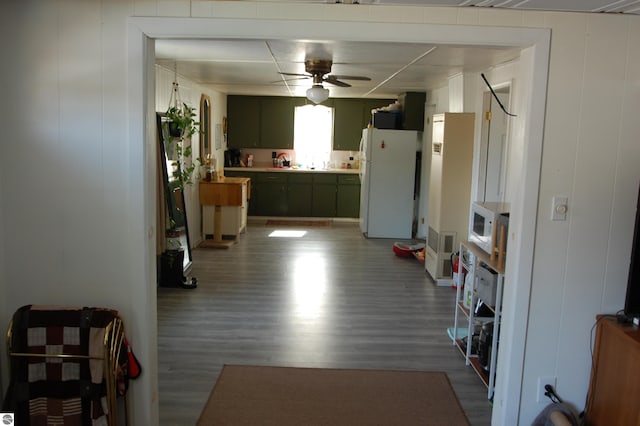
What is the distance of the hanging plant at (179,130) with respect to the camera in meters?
5.79

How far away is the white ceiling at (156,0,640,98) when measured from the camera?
2.38 m

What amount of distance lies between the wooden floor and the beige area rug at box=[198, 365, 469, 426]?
99 mm

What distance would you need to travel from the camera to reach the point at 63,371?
7.77ft

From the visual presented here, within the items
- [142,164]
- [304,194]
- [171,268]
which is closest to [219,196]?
[171,268]

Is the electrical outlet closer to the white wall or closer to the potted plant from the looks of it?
the white wall

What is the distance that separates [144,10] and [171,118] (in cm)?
340

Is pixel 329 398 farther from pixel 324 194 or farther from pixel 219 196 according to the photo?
pixel 324 194

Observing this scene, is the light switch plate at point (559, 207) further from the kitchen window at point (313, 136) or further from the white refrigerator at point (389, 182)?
the kitchen window at point (313, 136)

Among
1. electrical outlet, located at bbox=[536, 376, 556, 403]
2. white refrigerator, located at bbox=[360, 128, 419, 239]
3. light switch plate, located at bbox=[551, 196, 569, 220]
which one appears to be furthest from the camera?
white refrigerator, located at bbox=[360, 128, 419, 239]

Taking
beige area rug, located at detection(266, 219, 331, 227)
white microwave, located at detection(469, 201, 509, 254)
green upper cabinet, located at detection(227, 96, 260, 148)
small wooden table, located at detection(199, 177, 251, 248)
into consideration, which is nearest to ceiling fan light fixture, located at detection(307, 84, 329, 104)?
white microwave, located at detection(469, 201, 509, 254)

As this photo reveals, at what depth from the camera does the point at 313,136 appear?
10219 millimetres

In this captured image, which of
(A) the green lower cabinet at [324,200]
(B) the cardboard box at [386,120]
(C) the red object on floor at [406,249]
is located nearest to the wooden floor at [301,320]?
(C) the red object on floor at [406,249]

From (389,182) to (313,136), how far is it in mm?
2680

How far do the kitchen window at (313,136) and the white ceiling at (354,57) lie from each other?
313cm
